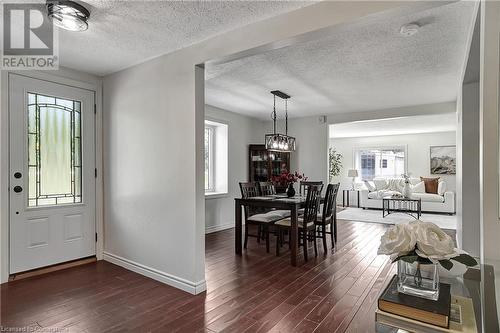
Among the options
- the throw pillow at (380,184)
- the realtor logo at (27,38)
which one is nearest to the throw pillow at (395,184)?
the throw pillow at (380,184)

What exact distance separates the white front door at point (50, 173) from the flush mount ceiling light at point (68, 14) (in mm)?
1383

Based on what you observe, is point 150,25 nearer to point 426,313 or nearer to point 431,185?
point 426,313

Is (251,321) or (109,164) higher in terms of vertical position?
(109,164)

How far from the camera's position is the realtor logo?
86.6 inches

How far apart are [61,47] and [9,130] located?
106 cm

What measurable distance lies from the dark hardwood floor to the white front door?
33 cm

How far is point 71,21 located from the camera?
2.19m

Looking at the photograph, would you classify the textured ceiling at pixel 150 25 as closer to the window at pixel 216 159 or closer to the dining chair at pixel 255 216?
the dining chair at pixel 255 216

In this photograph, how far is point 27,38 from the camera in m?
2.63

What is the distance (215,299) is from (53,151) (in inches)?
101

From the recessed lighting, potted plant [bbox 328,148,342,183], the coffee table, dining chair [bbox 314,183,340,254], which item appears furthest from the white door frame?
potted plant [bbox 328,148,342,183]

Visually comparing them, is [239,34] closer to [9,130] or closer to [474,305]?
[474,305]

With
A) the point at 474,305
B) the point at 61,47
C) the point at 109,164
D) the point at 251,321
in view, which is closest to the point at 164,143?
the point at 109,164

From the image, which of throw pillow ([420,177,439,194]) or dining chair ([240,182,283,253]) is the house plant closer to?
dining chair ([240,182,283,253])
